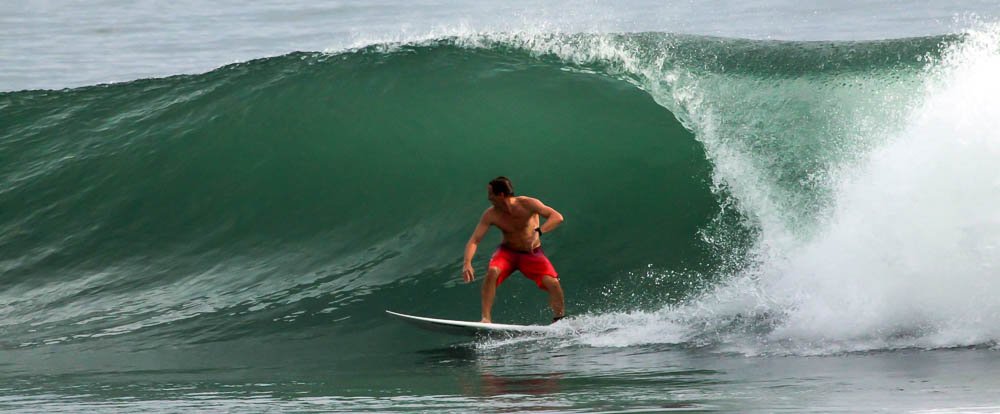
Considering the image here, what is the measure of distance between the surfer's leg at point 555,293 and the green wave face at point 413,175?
21.7 inches

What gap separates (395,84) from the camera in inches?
455

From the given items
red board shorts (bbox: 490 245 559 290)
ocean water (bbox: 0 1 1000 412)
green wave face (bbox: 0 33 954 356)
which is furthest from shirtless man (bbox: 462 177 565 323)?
green wave face (bbox: 0 33 954 356)

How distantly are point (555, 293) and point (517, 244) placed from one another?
38 cm

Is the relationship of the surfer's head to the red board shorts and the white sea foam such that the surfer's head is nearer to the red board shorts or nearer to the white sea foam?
the red board shorts

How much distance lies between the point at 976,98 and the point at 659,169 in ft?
9.58

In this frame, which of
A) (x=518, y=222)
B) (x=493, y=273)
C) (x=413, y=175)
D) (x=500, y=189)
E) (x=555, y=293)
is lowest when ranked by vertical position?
(x=555, y=293)

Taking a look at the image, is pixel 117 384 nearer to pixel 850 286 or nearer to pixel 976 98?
pixel 850 286

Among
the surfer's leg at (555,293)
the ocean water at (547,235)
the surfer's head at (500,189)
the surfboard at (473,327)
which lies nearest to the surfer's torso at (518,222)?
the surfer's head at (500,189)

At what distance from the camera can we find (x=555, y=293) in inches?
278

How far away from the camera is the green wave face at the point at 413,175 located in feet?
27.3

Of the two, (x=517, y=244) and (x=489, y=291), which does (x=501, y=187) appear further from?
(x=489, y=291)

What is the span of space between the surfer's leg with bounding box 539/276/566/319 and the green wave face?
1.81ft

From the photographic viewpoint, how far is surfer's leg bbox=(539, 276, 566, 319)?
703cm

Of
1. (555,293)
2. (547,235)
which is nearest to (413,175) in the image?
(547,235)
